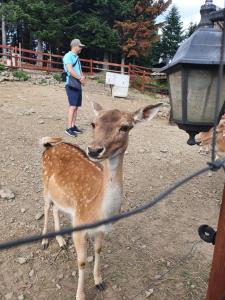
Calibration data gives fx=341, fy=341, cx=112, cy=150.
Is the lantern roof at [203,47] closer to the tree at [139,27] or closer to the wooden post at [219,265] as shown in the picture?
the wooden post at [219,265]

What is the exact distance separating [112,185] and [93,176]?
681mm

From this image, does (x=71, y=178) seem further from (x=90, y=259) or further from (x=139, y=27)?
(x=139, y=27)

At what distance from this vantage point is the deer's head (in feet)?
8.16

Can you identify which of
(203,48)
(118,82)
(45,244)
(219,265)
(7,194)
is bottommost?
(45,244)

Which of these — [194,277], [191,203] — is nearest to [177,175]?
[191,203]

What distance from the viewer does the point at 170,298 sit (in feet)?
10.4

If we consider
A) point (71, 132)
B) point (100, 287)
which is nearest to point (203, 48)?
point (100, 287)

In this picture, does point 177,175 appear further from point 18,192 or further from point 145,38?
point 145,38

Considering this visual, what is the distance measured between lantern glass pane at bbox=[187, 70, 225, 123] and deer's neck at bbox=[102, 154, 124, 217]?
2.29 feet

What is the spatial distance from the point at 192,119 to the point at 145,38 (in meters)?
22.4

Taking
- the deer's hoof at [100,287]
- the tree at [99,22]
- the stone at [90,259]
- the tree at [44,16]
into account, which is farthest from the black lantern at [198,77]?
the tree at [99,22]

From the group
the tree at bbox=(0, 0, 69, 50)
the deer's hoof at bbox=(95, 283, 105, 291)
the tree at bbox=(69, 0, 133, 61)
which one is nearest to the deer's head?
the deer's hoof at bbox=(95, 283, 105, 291)

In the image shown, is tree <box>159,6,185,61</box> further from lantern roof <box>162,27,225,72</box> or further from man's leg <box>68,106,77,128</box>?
lantern roof <box>162,27,225,72</box>

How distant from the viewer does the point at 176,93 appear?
2.45m
